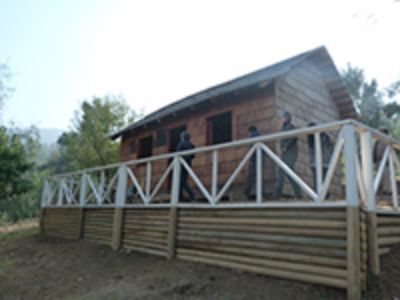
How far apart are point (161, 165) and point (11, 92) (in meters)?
22.5

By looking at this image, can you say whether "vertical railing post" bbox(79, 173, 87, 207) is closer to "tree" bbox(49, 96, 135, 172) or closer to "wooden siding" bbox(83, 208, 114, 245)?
"wooden siding" bbox(83, 208, 114, 245)

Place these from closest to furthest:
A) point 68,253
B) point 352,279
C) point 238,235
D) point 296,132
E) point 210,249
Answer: point 352,279
point 296,132
point 238,235
point 210,249
point 68,253

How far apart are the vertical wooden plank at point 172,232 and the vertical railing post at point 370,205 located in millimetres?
3445

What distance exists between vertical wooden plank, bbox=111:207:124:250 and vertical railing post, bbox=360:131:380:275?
5.47 meters

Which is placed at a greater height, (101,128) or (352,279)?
(101,128)

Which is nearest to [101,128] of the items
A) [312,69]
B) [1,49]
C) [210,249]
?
[1,49]

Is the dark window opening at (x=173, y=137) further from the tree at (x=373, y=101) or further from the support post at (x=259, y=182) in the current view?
the tree at (x=373, y=101)

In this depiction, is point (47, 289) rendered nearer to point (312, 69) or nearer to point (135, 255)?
point (135, 255)

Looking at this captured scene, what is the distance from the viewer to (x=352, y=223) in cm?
361

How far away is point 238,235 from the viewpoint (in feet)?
16.2

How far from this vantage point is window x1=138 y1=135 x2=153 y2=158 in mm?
11945

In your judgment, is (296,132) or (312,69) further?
(312,69)

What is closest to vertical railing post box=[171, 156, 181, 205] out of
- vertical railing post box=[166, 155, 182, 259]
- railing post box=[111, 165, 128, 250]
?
vertical railing post box=[166, 155, 182, 259]

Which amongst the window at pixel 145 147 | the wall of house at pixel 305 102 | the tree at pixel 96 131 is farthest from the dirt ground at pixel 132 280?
the tree at pixel 96 131
